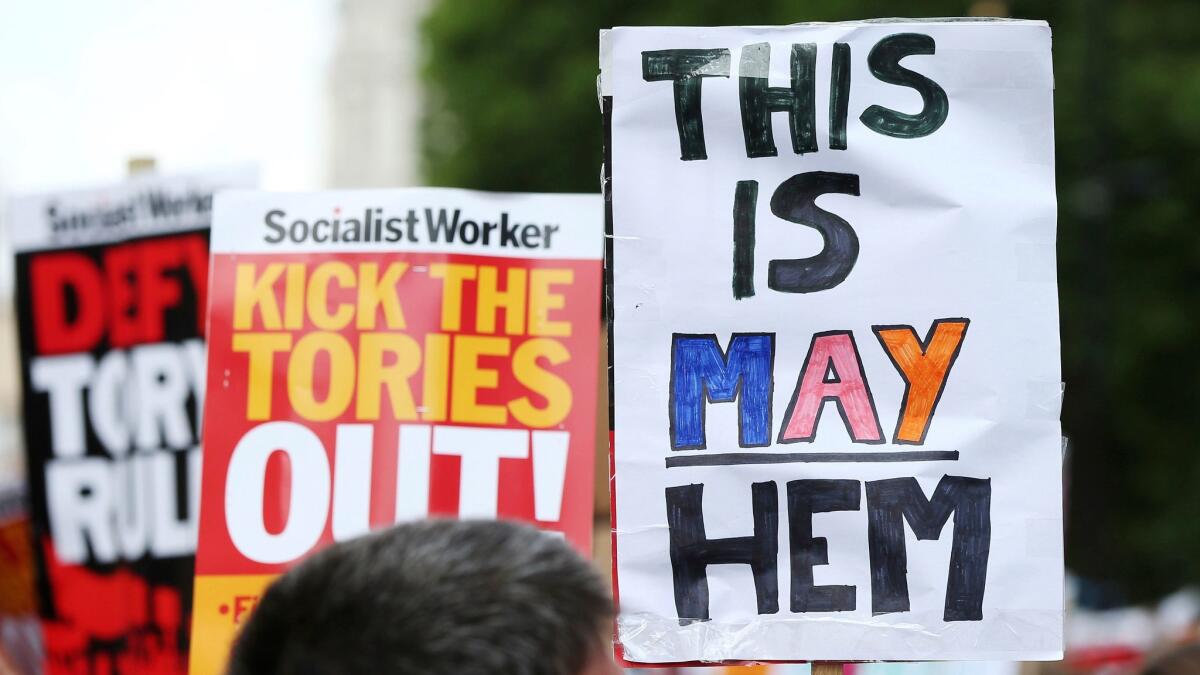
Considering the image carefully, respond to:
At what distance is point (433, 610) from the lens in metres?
1.21

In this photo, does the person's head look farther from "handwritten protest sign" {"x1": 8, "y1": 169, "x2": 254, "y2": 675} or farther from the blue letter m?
"handwritten protest sign" {"x1": 8, "y1": 169, "x2": 254, "y2": 675}

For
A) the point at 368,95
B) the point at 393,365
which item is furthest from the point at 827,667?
the point at 368,95

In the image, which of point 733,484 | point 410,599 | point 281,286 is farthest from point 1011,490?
point 281,286

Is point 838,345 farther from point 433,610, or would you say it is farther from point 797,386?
point 433,610

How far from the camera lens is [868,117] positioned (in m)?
2.11

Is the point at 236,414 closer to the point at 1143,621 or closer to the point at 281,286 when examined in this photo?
the point at 281,286

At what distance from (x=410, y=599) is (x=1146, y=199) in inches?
425

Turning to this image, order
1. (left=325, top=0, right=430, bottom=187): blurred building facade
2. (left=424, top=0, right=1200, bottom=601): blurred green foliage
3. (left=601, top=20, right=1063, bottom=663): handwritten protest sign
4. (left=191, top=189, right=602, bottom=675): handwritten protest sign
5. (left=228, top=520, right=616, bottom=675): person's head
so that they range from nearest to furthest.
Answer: (left=228, top=520, right=616, bottom=675): person's head < (left=601, top=20, right=1063, bottom=663): handwritten protest sign < (left=191, top=189, right=602, bottom=675): handwritten protest sign < (left=424, top=0, right=1200, bottom=601): blurred green foliage < (left=325, top=0, right=430, bottom=187): blurred building facade

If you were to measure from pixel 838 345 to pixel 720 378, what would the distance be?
185mm

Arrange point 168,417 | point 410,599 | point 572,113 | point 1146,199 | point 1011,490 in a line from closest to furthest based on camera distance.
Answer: point 410,599 < point 1011,490 < point 168,417 < point 1146,199 < point 572,113

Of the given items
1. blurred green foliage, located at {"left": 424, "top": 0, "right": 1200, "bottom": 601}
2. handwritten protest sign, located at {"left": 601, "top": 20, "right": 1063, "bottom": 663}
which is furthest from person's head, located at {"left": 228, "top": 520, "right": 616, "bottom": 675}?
blurred green foliage, located at {"left": 424, "top": 0, "right": 1200, "bottom": 601}

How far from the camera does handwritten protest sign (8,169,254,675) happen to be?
125 inches

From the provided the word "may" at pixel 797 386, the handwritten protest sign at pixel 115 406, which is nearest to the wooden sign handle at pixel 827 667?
the word "may" at pixel 797 386

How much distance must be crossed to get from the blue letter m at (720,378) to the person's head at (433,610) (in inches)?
29.0
